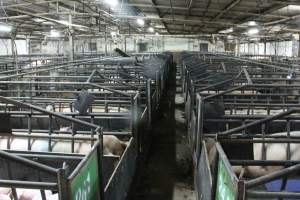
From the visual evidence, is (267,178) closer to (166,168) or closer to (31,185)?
(31,185)

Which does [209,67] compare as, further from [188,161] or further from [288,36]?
[288,36]

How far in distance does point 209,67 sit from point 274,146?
6.08 m

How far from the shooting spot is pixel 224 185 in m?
2.44

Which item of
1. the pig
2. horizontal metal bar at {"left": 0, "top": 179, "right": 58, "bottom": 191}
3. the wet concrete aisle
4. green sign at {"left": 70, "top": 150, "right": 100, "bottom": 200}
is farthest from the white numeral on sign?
the wet concrete aisle

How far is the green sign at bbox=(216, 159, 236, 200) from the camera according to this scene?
216cm

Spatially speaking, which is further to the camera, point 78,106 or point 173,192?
point 173,192

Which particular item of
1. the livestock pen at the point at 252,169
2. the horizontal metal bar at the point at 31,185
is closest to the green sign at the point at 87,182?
the horizontal metal bar at the point at 31,185

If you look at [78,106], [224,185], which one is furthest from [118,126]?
[224,185]

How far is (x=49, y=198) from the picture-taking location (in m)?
3.12

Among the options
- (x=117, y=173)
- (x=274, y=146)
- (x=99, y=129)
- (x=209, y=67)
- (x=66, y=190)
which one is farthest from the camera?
(x=209, y=67)

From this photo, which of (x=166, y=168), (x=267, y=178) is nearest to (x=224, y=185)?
(x=267, y=178)

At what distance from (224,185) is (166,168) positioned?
4.50m

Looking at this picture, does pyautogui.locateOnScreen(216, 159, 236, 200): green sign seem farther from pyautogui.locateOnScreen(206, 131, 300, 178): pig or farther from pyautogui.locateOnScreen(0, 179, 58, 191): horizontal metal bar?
pyautogui.locateOnScreen(206, 131, 300, 178): pig

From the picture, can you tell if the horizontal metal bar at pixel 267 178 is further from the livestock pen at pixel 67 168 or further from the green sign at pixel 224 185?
the livestock pen at pixel 67 168
